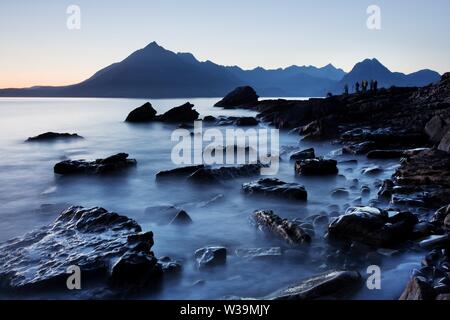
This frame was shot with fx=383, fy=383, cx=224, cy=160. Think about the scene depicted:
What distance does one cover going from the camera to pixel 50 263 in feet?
19.9

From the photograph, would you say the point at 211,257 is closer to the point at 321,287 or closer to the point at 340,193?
the point at 321,287

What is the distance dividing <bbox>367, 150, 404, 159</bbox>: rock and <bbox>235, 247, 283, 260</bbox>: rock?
10.6 meters

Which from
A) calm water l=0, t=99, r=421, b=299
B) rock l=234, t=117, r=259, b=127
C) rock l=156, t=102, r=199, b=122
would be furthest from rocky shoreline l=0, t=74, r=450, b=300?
rock l=156, t=102, r=199, b=122

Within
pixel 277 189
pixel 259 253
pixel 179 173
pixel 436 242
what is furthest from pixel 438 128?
pixel 259 253

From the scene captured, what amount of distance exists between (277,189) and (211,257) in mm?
4360

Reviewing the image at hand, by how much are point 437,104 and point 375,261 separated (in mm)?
23100

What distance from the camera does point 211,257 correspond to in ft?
21.2

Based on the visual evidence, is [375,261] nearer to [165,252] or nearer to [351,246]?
[351,246]

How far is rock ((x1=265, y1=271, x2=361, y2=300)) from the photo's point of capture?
4.91 meters

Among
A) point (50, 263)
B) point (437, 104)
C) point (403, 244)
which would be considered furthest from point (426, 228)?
point (437, 104)

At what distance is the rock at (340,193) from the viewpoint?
1050 cm

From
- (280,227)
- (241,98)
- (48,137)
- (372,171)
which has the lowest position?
(280,227)

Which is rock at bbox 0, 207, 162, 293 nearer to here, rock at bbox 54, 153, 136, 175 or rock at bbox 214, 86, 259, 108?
rock at bbox 54, 153, 136, 175
